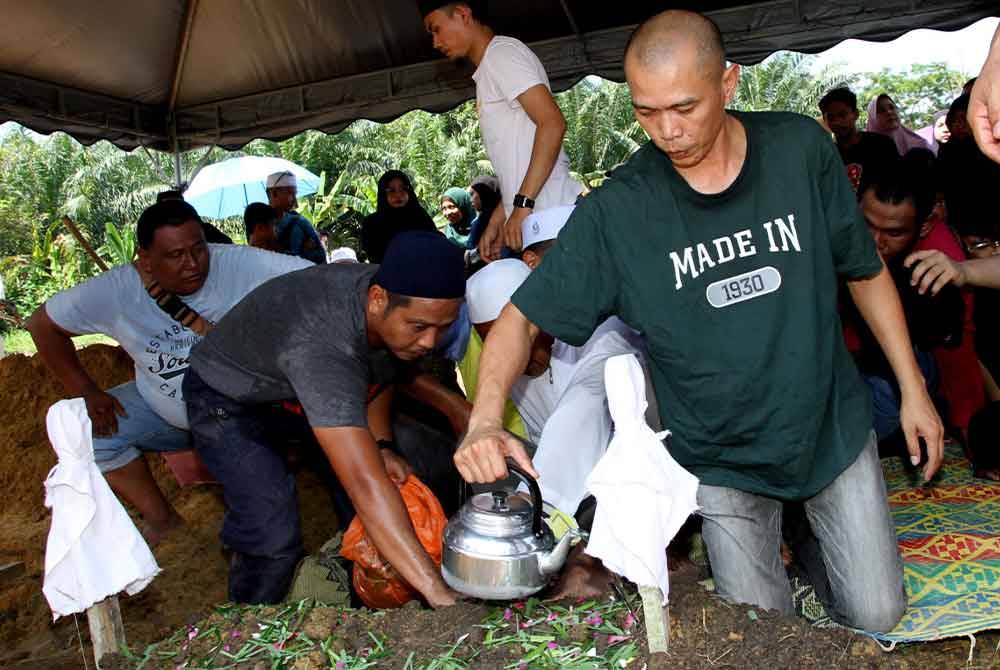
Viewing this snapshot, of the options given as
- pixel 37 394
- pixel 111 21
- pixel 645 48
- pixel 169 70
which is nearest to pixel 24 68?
pixel 111 21

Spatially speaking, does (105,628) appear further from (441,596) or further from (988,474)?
(988,474)

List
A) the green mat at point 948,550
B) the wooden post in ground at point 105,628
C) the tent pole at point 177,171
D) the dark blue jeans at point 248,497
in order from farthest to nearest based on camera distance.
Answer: the tent pole at point 177,171, the dark blue jeans at point 248,497, the green mat at point 948,550, the wooden post in ground at point 105,628

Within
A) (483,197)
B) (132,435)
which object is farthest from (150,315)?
(483,197)

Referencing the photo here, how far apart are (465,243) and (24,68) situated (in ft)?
13.4

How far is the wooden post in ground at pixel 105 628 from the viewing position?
92.0 inches

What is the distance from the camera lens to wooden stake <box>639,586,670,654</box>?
5.98 ft

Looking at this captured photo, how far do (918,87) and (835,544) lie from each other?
3771cm

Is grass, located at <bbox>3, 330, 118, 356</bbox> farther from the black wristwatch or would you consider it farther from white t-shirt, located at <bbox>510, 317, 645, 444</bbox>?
white t-shirt, located at <bbox>510, 317, 645, 444</bbox>

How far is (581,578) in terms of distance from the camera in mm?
2625

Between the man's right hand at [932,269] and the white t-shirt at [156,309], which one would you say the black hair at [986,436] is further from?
the white t-shirt at [156,309]

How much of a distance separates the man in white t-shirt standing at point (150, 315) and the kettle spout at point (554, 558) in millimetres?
2660

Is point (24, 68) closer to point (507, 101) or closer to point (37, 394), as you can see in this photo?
point (37, 394)

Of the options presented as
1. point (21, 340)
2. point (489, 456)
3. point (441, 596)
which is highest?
point (21, 340)

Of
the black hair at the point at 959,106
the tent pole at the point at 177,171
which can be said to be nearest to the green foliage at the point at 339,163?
the tent pole at the point at 177,171
